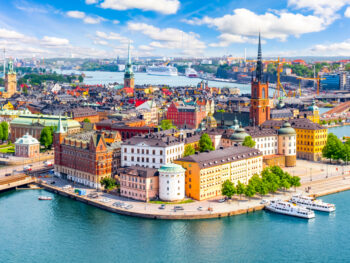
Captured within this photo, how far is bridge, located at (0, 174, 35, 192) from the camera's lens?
55478mm

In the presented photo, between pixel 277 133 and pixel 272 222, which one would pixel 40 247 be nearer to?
pixel 272 222

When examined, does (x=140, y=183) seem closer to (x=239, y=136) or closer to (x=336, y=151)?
(x=239, y=136)

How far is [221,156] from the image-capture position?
51.8 metres

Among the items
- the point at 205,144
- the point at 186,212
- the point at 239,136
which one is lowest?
the point at 186,212

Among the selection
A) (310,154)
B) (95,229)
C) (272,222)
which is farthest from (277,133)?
(95,229)

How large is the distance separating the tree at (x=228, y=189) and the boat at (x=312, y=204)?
582cm

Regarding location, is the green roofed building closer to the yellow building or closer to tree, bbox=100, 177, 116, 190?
tree, bbox=100, 177, 116, 190

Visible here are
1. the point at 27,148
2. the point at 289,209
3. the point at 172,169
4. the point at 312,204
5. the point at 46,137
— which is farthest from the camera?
the point at 46,137

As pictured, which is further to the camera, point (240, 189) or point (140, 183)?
point (240, 189)

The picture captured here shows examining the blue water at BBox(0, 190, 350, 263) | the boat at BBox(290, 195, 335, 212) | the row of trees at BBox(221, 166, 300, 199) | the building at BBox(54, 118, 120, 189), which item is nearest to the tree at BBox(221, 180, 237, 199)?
the row of trees at BBox(221, 166, 300, 199)

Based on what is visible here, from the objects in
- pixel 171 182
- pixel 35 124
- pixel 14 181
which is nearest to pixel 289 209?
pixel 171 182

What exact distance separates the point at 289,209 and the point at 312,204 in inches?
115

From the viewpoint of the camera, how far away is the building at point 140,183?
48.3 meters

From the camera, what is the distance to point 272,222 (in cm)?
4484
